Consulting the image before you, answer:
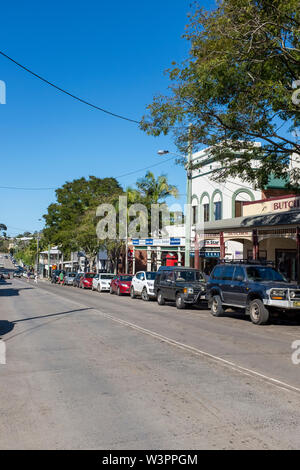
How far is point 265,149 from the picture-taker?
17.7 meters

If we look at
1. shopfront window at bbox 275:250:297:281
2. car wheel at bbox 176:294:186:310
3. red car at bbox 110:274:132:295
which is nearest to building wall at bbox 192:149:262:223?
shopfront window at bbox 275:250:297:281

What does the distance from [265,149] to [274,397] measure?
12.3 metres

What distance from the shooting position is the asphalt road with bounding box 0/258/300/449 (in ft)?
17.2

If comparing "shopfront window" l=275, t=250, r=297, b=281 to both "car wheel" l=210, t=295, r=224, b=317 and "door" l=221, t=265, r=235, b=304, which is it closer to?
"car wheel" l=210, t=295, r=224, b=317

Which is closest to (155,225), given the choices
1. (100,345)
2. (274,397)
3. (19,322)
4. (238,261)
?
(238,261)

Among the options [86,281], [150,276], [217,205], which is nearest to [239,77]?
[150,276]

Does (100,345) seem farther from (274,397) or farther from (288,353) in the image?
(274,397)

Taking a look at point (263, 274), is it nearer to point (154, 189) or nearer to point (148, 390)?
point (148, 390)

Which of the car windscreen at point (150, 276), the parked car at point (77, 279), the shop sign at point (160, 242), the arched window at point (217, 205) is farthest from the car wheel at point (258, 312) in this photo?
the parked car at point (77, 279)

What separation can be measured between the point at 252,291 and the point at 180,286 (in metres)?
6.47

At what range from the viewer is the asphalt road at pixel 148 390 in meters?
5.25

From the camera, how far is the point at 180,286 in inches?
881

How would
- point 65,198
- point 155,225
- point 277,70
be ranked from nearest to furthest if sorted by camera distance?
point 277,70
point 155,225
point 65,198

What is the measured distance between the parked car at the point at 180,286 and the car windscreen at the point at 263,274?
16.4 feet
